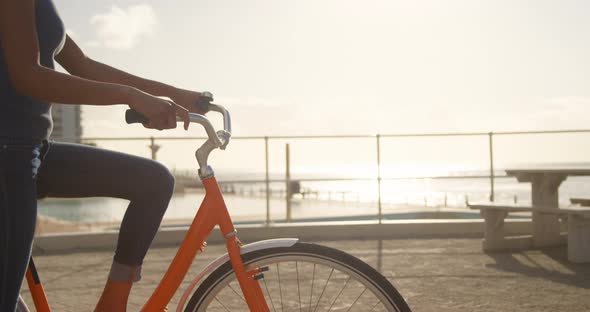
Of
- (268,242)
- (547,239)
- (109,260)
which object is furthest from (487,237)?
(268,242)

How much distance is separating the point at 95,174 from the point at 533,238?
4979 mm

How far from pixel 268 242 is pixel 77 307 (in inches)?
96.6

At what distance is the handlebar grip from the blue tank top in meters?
0.19

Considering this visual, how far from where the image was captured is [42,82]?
135 centimetres

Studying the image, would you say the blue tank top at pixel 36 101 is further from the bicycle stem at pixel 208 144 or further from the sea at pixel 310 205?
the sea at pixel 310 205

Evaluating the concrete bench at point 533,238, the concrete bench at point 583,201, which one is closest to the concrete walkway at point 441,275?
the concrete bench at point 533,238

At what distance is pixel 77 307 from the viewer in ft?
11.7

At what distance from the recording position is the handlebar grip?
4.64 ft

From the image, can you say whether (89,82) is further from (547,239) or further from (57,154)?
(547,239)

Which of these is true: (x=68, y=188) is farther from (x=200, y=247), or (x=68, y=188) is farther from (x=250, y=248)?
(x=250, y=248)

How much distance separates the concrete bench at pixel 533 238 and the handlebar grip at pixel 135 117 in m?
4.22

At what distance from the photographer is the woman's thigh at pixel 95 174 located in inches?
58.0

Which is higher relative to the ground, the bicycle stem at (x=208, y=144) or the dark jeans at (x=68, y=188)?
the bicycle stem at (x=208, y=144)

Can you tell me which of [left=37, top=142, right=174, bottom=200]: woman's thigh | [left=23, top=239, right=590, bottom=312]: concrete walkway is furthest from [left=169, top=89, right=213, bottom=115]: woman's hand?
[left=23, top=239, right=590, bottom=312]: concrete walkway
